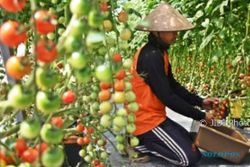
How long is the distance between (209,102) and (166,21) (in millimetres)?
606

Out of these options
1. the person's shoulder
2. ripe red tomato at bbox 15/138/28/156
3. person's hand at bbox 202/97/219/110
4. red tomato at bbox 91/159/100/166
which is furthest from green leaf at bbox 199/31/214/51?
ripe red tomato at bbox 15/138/28/156

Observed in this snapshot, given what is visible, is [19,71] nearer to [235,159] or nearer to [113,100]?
[113,100]

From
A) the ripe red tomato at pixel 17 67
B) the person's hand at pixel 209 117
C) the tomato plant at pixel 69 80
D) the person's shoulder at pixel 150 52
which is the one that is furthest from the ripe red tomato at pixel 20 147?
the person's hand at pixel 209 117

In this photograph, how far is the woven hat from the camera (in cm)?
234

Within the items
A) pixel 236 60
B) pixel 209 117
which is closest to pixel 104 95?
pixel 236 60

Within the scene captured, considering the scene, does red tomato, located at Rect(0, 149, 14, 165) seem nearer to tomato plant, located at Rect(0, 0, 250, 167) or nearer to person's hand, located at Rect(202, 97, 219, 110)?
tomato plant, located at Rect(0, 0, 250, 167)

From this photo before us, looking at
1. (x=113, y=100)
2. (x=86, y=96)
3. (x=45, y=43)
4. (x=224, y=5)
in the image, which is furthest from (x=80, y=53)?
(x=224, y=5)

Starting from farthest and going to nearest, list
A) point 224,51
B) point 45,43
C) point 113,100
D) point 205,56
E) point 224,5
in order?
point 205,56 < point 224,51 < point 224,5 < point 113,100 < point 45,43

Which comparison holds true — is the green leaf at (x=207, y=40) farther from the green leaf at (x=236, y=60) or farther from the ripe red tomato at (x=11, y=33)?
the ripe red tomato at (x=11, y=33)

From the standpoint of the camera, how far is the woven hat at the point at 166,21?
2342mm

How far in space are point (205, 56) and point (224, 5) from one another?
408mm

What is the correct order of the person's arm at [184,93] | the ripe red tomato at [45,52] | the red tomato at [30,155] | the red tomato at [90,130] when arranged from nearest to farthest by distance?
the ripe red tomato at [45,52] < the red tomato at [30,155] < the red tomato at [90,130] < the person's arm at [184,93]

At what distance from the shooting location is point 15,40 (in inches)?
21.5

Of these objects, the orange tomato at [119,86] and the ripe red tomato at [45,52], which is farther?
the orange tomato at [119,86]
